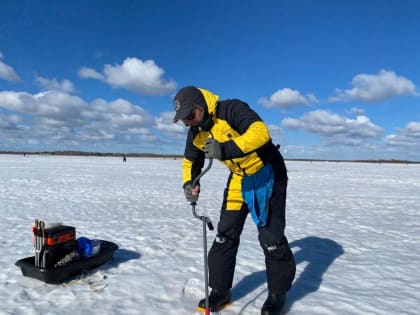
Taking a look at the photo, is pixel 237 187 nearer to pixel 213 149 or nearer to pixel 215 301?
pixel 213 149

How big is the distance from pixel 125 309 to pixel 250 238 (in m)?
3.04

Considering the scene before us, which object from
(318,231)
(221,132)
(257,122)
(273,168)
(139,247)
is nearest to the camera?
(257,122)

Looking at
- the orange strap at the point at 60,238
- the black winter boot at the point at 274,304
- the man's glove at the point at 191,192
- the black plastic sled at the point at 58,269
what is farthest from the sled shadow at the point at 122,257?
the black winter boot at the point at 274,304

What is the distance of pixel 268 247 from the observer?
110 inches

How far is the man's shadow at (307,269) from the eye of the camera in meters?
3.39

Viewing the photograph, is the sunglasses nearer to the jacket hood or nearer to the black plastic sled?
the jacket hood

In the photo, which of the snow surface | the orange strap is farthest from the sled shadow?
the orange strap

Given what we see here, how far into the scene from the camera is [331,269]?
4.17 metres

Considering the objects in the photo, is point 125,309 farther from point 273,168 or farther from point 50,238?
point 273,168

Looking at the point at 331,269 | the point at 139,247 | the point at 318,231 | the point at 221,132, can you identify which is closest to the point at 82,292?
the point at 139,247

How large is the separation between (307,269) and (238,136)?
95.7 inches

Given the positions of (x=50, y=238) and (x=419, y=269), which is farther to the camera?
(x=419, y=269)

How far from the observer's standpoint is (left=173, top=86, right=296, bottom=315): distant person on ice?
8.27 feet

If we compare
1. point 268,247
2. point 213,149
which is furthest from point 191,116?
point 268,247
